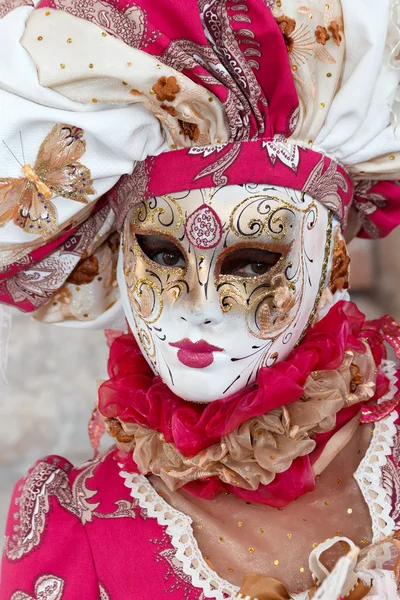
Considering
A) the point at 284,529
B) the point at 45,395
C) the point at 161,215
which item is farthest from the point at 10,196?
the point at 45,395

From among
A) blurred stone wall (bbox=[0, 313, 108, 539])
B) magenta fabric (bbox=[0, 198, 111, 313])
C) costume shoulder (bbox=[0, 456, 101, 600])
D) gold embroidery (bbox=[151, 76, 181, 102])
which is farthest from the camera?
blurred stone wall (bbox=[0, 313, 108, 539])

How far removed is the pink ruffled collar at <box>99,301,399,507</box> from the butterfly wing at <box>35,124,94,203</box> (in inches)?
10.7

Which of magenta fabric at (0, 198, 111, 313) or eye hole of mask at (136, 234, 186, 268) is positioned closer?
eye hole of mask at (136, 234, 186, 268)

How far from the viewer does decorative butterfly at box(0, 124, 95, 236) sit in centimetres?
97

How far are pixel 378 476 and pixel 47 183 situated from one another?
56cm

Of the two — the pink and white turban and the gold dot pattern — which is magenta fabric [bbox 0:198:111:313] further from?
the gold dot pattern

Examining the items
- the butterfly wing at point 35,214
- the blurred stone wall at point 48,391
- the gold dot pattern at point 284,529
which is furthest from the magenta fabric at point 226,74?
the blurred stone wall at point 48,391

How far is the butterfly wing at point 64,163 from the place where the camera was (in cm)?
97

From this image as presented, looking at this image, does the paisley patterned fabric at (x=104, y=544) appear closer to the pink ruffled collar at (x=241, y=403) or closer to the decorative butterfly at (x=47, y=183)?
the pink ruffled collar at (x=241, y=403)

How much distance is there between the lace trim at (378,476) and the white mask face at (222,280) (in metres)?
0.18

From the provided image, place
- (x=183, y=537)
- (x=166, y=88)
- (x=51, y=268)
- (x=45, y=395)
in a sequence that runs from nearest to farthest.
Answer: (x=166, y=88) → (x=183, y=537) → (x=51, y=268) → (x=45, y=395)

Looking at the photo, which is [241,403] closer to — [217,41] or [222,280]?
[222,280]

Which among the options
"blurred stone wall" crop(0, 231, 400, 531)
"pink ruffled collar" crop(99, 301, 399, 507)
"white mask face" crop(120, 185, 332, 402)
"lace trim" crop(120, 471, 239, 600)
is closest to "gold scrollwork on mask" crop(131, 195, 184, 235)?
"white mask face" crop(120, 185, 332, 402)

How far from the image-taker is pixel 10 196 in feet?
3.23
